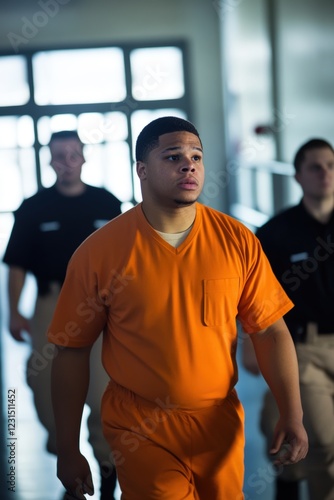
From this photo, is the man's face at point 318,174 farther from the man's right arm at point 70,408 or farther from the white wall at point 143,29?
the white wall at point 143,29

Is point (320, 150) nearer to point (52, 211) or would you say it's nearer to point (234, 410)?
point (52, 211)

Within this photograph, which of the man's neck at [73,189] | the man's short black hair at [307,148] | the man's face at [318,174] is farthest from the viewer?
the man's neck at [73,189]

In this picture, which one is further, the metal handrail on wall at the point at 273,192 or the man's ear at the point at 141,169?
the metal handrail on wall at the point at 273,192

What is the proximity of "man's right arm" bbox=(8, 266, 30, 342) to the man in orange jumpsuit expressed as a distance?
1.93 m

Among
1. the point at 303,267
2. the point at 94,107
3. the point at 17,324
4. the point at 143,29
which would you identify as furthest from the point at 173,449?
the point at 143,29

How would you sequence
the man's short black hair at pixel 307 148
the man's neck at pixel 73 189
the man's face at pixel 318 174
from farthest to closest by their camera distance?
the man's neck at pixel 73 189 → the man's short black hair at pixel 307 148 → the man's face at pixel 318 174

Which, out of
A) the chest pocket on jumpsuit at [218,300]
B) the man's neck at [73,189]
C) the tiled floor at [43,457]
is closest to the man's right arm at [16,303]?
the man's neck at [73,189]

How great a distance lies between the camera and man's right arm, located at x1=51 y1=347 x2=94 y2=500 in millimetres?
2154

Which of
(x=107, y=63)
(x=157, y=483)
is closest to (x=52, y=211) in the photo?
(x=157, y=483)

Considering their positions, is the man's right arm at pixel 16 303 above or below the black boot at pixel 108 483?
above

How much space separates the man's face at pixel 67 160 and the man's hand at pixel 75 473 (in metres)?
2.16

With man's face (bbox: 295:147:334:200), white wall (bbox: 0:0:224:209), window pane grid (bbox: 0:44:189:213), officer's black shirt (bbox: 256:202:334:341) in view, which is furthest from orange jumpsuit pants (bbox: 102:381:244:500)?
white wall (bbox: 0:0:224:209)

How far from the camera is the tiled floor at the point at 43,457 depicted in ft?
12.0

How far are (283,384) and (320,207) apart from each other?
5.02 feet
